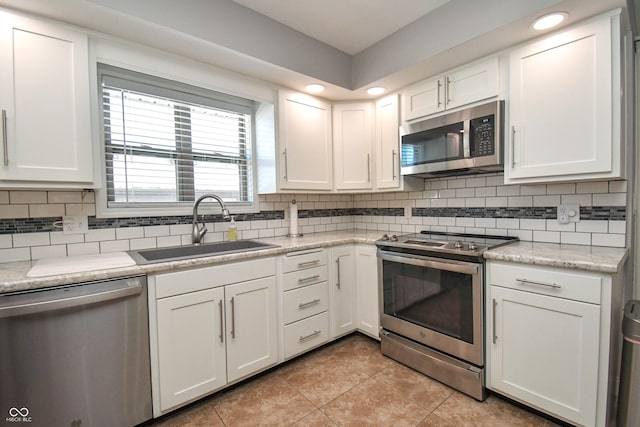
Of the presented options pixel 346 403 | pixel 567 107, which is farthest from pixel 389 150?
pixel 346 403

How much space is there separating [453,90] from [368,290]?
168cm

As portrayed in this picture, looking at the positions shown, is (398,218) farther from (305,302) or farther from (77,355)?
(77,355)

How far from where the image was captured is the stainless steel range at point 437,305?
5.78ft

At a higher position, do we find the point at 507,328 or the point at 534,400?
the point at 507,328

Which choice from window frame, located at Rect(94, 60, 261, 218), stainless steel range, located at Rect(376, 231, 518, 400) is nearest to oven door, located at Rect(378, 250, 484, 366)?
stainless steel range, located at Rect(376, 231, 518, 400)

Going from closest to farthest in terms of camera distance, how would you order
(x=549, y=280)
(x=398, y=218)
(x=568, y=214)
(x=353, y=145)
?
(x=549, y=280)
(x=568, y=214)
(x=353, y=145)
(x=398, y=218)

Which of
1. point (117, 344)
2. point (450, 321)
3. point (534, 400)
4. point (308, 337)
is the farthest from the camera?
point (308, 337)

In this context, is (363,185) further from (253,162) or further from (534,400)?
(534,400)

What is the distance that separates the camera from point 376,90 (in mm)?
2557

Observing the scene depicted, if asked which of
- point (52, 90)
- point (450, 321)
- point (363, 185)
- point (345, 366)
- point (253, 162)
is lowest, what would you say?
point (345, 366)

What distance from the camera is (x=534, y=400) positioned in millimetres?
1570

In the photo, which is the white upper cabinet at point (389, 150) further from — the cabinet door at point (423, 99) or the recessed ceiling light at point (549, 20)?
the recessed ceiling light at point (549, 20)

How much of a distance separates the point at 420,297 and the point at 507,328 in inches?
21.0

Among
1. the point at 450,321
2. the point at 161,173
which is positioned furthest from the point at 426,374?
the point at 161,173
